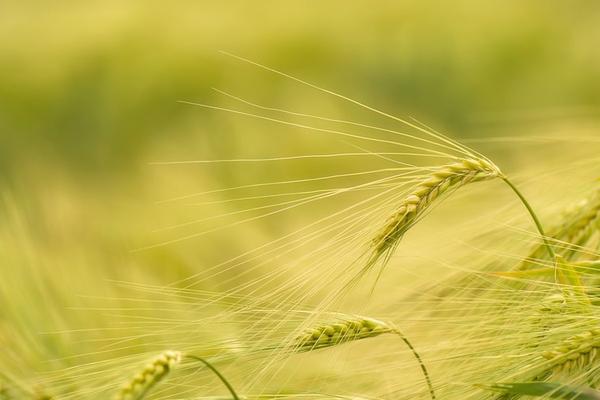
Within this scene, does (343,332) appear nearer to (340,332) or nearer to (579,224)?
(340,332)

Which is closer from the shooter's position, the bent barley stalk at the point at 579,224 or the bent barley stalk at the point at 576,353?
the bent barley stalk at the point at 576,353

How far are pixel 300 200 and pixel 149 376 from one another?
12 cm

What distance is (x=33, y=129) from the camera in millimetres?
2201

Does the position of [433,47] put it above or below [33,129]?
above

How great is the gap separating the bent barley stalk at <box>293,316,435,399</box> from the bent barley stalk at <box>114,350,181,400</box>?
59 mm

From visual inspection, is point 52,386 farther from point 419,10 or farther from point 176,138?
point 419,10

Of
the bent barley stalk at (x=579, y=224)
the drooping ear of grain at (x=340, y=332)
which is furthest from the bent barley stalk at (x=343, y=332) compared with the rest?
the bent barley stalk at (x=579, y=224)

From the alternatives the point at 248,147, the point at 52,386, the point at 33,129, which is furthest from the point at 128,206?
the point at 52,386

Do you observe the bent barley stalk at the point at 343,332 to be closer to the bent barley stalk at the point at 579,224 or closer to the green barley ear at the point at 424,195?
the green barley ear at the point at 424,195

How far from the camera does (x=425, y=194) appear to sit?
17.3 inches

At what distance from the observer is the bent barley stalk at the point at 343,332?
1.40 ft

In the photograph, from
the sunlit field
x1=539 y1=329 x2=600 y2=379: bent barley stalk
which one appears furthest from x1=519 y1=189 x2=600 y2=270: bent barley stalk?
x1=539 y1=329 x2=600 y2=379: bent barley stalk

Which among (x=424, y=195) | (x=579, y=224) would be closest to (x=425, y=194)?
(x=424, y=195)

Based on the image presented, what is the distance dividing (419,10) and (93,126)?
2.69 ft
